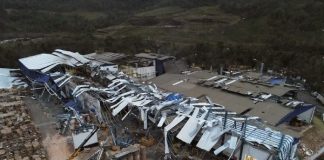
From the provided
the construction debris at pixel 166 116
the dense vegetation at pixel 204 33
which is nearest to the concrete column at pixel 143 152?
the construction debris at pixel 166 116

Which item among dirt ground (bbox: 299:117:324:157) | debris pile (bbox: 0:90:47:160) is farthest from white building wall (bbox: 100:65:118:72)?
dirt ground (bbox: 299:117:324:157)

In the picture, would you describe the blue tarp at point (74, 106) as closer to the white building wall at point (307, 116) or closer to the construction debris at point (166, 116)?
the construction debris at point (166, 116)

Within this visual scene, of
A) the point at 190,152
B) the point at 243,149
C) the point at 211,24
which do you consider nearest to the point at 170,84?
the point at 190,152

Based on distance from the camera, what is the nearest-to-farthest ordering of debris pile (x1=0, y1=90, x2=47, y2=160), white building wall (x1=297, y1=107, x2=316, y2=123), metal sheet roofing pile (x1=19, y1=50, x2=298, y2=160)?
metal sheet roofing pile (x1=19, y1=50, x2=298, y2=160) < debris pile (x1=0, y1=90, x2=47, y2=160) < white building wall (x1=297, y1=107, x2=316, y2=123)

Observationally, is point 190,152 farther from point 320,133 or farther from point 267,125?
point 320,133

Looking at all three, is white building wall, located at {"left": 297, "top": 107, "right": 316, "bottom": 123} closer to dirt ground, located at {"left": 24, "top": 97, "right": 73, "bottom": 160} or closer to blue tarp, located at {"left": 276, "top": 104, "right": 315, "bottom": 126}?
blue tarp, located at {"left": 276, "top": 104, "right": 315, "bottom": 126}

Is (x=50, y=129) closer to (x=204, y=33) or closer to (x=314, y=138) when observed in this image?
(x=314, y=138)

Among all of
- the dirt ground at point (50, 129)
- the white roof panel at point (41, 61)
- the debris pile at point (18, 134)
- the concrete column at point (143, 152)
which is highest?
the white roof panel at point (41, 61)

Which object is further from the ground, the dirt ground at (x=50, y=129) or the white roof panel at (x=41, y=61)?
the white roof panel at (x=41, y=61)

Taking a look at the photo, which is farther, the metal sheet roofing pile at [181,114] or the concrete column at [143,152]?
the concrete column at [143,152]
